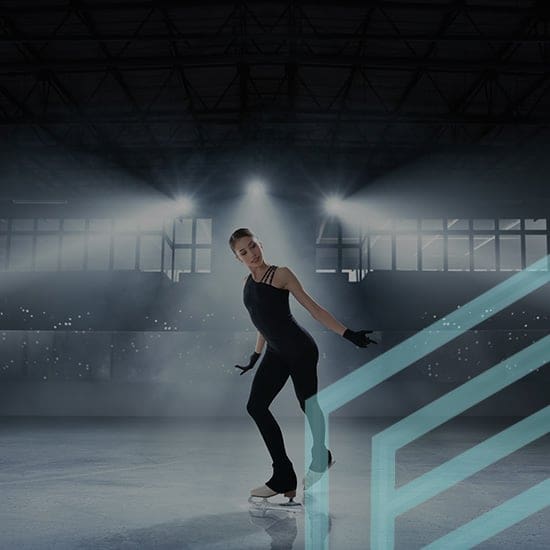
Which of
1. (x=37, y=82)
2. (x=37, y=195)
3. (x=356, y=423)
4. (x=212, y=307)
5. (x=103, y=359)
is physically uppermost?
(x=37, y=82)

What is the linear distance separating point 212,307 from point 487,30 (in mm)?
8646

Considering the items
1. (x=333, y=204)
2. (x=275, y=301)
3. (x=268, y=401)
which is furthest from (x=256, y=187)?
(x=268, y=401)

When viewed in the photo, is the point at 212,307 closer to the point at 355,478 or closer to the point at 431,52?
the point at 431,52

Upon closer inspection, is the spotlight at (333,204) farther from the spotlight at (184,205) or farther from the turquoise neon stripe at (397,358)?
the turquoise neon stripe at (397,358)

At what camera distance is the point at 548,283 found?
16172 mm

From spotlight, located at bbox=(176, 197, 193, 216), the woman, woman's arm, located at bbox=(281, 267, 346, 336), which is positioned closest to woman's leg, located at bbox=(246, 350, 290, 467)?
the woman

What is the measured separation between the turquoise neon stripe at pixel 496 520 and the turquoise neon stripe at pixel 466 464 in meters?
0.49

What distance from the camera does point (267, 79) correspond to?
1334 centimetres

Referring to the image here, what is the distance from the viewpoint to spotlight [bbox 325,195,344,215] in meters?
16.2

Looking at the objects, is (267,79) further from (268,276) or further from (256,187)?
(268,276)

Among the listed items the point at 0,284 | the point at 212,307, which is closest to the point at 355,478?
the point at 212,307

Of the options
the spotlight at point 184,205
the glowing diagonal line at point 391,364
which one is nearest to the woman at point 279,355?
the glowing diagonal line at point 391,364

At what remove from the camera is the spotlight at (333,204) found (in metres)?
16.2

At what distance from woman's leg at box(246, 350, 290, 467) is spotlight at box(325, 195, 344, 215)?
1248 cm
